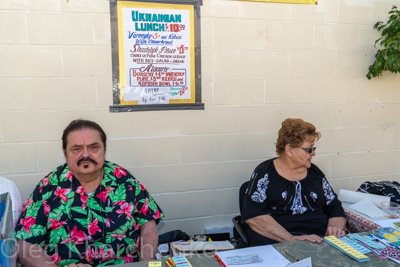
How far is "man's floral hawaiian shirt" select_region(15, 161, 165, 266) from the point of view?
189cm

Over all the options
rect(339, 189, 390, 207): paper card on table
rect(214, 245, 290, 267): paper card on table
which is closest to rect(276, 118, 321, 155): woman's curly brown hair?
rect(339, 189, 390, 207): paper card on table

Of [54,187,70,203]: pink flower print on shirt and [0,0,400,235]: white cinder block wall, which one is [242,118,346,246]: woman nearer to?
[0,0,400,235]: white cinder block wall

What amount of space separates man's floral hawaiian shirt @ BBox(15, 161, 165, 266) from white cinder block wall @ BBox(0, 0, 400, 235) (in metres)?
0.65

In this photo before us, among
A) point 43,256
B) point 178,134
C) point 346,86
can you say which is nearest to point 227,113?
point 178,134

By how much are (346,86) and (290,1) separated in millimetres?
893

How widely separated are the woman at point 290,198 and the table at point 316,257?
470mm

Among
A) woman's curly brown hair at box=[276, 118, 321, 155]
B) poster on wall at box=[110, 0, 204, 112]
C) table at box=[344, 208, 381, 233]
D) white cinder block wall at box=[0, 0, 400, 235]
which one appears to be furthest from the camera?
poster on wall at box=[110, 0, 204, 112]

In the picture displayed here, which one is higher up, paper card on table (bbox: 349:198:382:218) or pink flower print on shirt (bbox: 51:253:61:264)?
paper card on table (bbox: 349:198:382:218)

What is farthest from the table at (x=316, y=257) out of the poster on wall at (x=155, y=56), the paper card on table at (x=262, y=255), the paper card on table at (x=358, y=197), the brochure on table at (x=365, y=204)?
the poster on wall at (x=155, y=56)

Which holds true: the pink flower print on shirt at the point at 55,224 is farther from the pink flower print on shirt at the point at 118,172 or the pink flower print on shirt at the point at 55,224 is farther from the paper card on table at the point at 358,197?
the paper card on table at the point at 358,197

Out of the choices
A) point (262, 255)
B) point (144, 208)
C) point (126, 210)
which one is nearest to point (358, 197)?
point (262, 255)

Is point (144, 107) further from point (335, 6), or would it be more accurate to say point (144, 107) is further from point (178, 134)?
point (335, 6)

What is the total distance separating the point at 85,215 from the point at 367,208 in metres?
1.89

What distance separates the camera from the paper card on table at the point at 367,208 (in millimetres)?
2428
